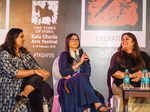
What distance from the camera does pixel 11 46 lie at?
3678 millimetres

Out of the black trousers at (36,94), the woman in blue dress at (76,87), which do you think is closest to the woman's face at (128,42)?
the woman in blue dress at (76,87)

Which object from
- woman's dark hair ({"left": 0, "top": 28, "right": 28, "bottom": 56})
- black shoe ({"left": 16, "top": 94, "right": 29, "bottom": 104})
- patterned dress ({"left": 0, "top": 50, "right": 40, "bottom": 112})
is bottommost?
black shoe ({"left": 16, "top": 94, "right": 29, "bottom": 104})

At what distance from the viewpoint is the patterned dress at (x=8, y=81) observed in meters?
3.43

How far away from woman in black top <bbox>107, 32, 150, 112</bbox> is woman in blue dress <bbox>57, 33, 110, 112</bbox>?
1.23 ft

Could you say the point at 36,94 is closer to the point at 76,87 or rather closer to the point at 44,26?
the point at 76,87

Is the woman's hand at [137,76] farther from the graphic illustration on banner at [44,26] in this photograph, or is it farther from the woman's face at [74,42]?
the graphic illustration on banner at [44,26]

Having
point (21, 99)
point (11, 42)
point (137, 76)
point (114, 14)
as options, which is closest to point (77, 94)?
point (21, 99)

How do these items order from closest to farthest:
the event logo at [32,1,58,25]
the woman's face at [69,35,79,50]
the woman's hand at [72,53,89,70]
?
the woman's hand at [72,53,89,70]
the woman's face at [69,35,79,50]
the event logo at [32,1,58,25]

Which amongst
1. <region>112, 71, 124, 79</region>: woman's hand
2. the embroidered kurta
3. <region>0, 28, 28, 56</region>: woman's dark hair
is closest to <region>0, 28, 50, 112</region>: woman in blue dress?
<region>0, 28, 28, 56</region>: woman's dark hair

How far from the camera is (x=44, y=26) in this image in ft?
15.6

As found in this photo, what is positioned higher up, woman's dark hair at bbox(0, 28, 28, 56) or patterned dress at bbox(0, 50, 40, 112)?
woman's dark hair at bbox(0, 28, 28, 56)

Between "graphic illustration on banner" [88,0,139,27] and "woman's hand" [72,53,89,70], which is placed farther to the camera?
"graphic illustration on banner" [88,0,139,27]

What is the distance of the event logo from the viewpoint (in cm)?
473

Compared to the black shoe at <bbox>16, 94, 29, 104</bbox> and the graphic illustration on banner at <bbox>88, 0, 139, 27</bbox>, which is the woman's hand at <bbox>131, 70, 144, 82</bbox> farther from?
the black shoe at <bbox>16, 94, 29, 104</bbox>
